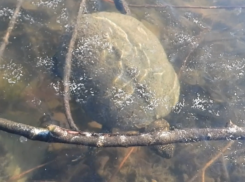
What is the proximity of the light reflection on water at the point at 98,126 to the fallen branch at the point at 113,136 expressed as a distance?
819 mm

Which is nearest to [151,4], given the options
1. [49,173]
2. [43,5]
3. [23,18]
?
[43,5]

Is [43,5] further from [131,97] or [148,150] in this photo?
[148,150]

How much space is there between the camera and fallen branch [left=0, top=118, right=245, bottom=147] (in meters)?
2.72

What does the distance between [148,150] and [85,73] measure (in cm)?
136

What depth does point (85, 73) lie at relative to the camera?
3898 mm

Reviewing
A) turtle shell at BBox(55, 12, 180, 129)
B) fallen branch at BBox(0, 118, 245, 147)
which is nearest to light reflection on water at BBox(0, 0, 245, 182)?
turtle shell at BBox(55, 12, 180, 129)

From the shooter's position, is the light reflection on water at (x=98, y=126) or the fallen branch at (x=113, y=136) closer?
the fallen branch at (x=113, y=136)

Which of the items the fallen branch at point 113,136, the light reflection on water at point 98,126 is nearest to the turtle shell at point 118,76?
the light reflection on water at point 98,126

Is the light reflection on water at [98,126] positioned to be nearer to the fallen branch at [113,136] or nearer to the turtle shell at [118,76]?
the turtle shell at [118,76]

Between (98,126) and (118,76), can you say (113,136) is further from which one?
(98,126)

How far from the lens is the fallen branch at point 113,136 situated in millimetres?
2717

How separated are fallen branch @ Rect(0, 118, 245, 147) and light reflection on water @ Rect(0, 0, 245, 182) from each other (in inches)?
32.2

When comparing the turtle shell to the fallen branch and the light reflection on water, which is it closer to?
the light reflection on water

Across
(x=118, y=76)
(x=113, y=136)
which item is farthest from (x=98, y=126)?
(x=113, y=136)
